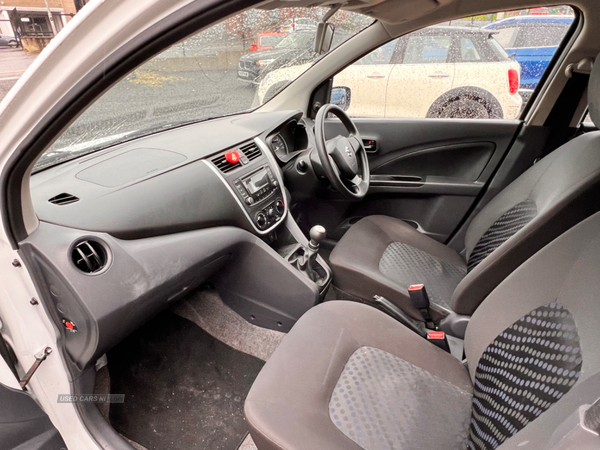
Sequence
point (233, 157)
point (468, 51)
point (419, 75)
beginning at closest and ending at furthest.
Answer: point (233, 157)
point (468, 51)
point (419, 75)

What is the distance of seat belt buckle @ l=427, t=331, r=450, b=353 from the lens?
1341mm

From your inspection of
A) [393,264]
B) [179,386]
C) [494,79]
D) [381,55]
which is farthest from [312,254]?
[494,79]

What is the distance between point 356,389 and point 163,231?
2.46 ft

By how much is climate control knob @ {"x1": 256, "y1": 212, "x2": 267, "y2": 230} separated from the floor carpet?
57 cm

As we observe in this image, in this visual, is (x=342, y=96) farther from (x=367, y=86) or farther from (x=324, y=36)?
(x=324, y=36)

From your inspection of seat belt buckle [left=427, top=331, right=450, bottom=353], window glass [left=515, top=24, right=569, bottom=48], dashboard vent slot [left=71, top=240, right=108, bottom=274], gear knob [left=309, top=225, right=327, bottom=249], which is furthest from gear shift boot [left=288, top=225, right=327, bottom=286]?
window glass [left=515, top=24, right=569, bottom=48]

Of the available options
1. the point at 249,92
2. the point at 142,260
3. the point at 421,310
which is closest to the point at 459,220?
the point at 421,310

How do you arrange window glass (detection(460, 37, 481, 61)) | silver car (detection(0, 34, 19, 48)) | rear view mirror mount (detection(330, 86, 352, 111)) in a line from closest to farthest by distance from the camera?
silver car (detection(0, 34, 19, 48)) → window glass (detection(460, 37, 481, 61)) → rear view mirror mount (detection(330, 86, 352, 111))

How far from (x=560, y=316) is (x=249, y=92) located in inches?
60.1

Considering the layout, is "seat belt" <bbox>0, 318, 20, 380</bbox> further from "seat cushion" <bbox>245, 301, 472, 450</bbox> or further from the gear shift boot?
the gear shift boot

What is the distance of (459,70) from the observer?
6.80 ft

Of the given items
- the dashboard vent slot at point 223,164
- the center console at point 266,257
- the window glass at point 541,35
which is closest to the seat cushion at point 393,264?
the center console at point 266,257

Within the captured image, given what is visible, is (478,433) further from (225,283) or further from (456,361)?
(225,283)

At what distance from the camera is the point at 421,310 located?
1505 mm
